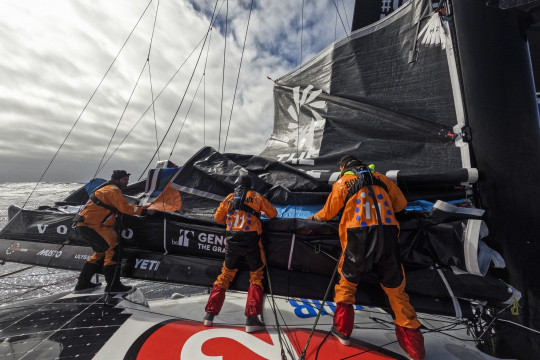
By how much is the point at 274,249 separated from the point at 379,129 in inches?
80.1

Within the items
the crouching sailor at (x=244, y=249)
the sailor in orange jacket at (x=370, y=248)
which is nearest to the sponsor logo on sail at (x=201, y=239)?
the crouching sailor at (x=244, y=249)

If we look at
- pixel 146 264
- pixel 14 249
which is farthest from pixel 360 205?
pixel 14 249

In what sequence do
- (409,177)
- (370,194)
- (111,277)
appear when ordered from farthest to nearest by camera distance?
(111,277)
(409,177)
(370,194)

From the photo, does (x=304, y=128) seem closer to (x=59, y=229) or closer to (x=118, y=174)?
(x=118, y=174)

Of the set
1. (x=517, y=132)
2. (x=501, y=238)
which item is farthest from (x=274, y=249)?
(x=517, y=132)

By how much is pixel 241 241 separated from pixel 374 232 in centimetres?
110

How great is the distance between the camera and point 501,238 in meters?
2.14

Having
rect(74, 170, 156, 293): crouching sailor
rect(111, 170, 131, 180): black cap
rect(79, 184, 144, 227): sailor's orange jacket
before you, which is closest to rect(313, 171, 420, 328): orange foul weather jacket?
rect(74, 170, 156, 293): crouching sailor

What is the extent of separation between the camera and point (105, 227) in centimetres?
285

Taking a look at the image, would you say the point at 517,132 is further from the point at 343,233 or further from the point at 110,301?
the point at 110,301

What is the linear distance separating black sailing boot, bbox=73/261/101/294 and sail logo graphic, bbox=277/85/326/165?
2621 mm

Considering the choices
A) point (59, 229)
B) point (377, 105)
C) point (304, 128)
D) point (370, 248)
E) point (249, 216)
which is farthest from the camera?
point (304, 128)

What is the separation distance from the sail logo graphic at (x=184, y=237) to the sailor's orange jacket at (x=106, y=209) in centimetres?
52

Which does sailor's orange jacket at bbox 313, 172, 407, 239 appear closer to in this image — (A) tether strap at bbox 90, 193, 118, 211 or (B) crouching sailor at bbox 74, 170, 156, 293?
(B) crouching sailor at bbox 74, 170, 156, 293
